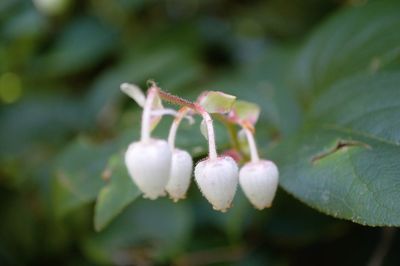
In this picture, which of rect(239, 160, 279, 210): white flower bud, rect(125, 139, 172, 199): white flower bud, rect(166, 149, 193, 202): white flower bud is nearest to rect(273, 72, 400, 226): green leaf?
rect(239, 160, 279, 210): white flower bud

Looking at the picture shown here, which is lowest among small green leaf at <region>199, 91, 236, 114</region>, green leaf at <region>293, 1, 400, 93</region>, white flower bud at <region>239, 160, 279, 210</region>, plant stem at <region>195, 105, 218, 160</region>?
white flower bud at <region>239, 160, 279, 210</region>

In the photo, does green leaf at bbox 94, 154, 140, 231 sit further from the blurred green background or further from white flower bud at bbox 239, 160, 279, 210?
white flower bud at bbox 239, 160, 279, 210

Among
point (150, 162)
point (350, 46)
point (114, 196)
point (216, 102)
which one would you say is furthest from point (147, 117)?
point (350, 46)

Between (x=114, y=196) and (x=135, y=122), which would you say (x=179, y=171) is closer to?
(x=114, y=196)

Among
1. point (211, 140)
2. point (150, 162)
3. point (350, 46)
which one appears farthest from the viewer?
point (350, 46)

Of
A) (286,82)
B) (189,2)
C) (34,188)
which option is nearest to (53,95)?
(34,188)

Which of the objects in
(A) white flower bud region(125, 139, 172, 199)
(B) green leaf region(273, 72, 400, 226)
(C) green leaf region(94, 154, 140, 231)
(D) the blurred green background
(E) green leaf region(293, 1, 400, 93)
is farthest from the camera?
(D) the blurred green background

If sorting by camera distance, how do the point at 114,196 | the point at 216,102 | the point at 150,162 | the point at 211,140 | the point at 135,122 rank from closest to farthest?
1. the point at 150,162
2. the point at 211,140
3. the point at 216,102
4. the point at 114,196
5. the point at 135,122
